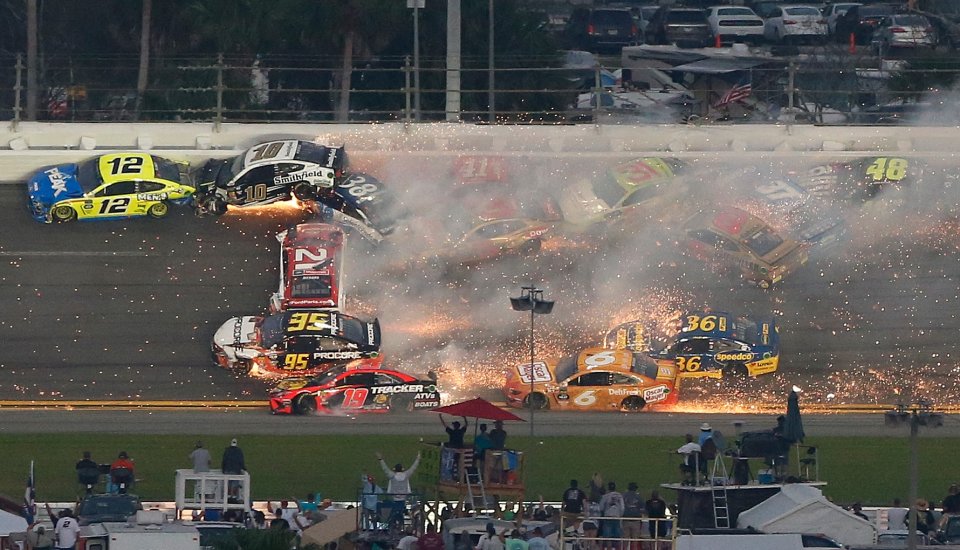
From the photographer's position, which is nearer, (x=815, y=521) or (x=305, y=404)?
(x=815, y=521)

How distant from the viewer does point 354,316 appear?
1527 inches

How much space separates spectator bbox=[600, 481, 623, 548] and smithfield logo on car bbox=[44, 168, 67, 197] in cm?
1710

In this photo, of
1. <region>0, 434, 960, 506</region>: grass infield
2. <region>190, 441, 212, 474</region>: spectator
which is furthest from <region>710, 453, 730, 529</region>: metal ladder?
<region>190, 441, 212, 474</region>: spectator

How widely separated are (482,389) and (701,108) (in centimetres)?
1579

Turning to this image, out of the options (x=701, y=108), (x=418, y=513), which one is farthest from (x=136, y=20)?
(x=418, y=513)

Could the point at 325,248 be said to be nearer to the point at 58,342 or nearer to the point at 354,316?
the point at 354,316

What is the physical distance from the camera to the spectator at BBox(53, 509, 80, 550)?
26.3 m

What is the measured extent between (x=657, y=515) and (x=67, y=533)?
682 cm

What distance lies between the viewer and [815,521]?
27562 millimetres

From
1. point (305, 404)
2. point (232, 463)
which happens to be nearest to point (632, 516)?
point (232, 463)

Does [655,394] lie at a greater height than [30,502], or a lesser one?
greater

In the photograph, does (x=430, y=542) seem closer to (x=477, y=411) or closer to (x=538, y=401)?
(x=477, y=411)

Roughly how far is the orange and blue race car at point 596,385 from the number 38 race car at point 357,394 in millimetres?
1465

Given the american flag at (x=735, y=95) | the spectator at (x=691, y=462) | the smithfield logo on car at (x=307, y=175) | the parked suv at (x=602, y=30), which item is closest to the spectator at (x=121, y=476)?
the spectator at (x=691, y=462)
